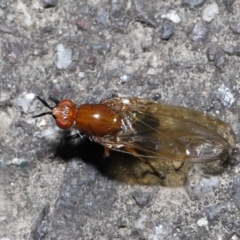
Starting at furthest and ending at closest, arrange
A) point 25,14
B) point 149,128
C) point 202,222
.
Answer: point 25,14
point 149,128
point 202,222

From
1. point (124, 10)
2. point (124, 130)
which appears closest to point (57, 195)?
point (124, 130)

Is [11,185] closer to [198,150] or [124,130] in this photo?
[124,130]

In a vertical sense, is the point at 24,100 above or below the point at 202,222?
above

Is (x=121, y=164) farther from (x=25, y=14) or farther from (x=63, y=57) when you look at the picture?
(x=25, y=14)

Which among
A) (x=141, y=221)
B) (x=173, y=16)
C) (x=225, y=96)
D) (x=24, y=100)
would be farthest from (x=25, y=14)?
(x=141, y=221)

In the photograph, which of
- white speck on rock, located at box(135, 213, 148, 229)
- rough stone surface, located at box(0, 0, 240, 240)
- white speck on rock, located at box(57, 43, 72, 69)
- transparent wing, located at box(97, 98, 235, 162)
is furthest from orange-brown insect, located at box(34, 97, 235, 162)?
white speck on rock, located at box(135, 213, 148, 229)

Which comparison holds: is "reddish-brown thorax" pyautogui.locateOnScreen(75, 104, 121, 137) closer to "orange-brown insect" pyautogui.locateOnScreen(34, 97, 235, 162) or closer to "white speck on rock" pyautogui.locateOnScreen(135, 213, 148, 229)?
"orange-brown insect" pyautogui.locateOnScreen(34, 97, 235, 162)
